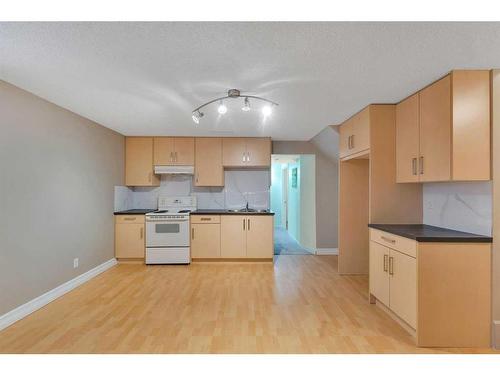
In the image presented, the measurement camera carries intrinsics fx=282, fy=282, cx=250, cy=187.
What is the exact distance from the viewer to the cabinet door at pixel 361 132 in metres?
3.21

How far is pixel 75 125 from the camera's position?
11.8 ft

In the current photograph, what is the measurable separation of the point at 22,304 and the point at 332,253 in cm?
460

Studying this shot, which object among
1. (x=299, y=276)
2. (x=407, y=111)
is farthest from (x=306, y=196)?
(x=407, y=111)

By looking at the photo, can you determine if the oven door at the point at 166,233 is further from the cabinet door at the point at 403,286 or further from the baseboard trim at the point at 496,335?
the baseboard trim at the point at 496,335

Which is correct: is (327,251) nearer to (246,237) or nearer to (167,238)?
(246,237)

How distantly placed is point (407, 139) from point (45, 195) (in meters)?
3.89

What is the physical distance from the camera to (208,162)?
197 inches

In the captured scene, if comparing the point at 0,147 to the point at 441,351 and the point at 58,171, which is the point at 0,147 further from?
the point at 441,351

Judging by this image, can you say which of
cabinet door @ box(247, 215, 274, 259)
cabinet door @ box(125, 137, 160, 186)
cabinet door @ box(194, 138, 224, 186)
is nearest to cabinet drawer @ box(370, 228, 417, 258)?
cabinet door @ box(247, 215, 274, 259)

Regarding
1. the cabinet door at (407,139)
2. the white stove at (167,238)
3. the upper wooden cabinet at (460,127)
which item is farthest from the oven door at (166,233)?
the upper wooden cabinet at (460,127)

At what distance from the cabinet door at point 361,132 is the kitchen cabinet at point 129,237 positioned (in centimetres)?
349

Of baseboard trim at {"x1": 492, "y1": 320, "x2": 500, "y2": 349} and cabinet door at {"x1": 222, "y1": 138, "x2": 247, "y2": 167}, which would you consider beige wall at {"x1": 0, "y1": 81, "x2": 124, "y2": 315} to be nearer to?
cabinet door at {"x1": 222, "y1": 138, "x2": 247, "y2": 167}

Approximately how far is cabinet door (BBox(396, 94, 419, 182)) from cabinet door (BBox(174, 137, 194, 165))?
3258 mm

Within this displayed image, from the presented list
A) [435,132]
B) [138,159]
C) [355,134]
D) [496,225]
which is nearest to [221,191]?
[138,159]
